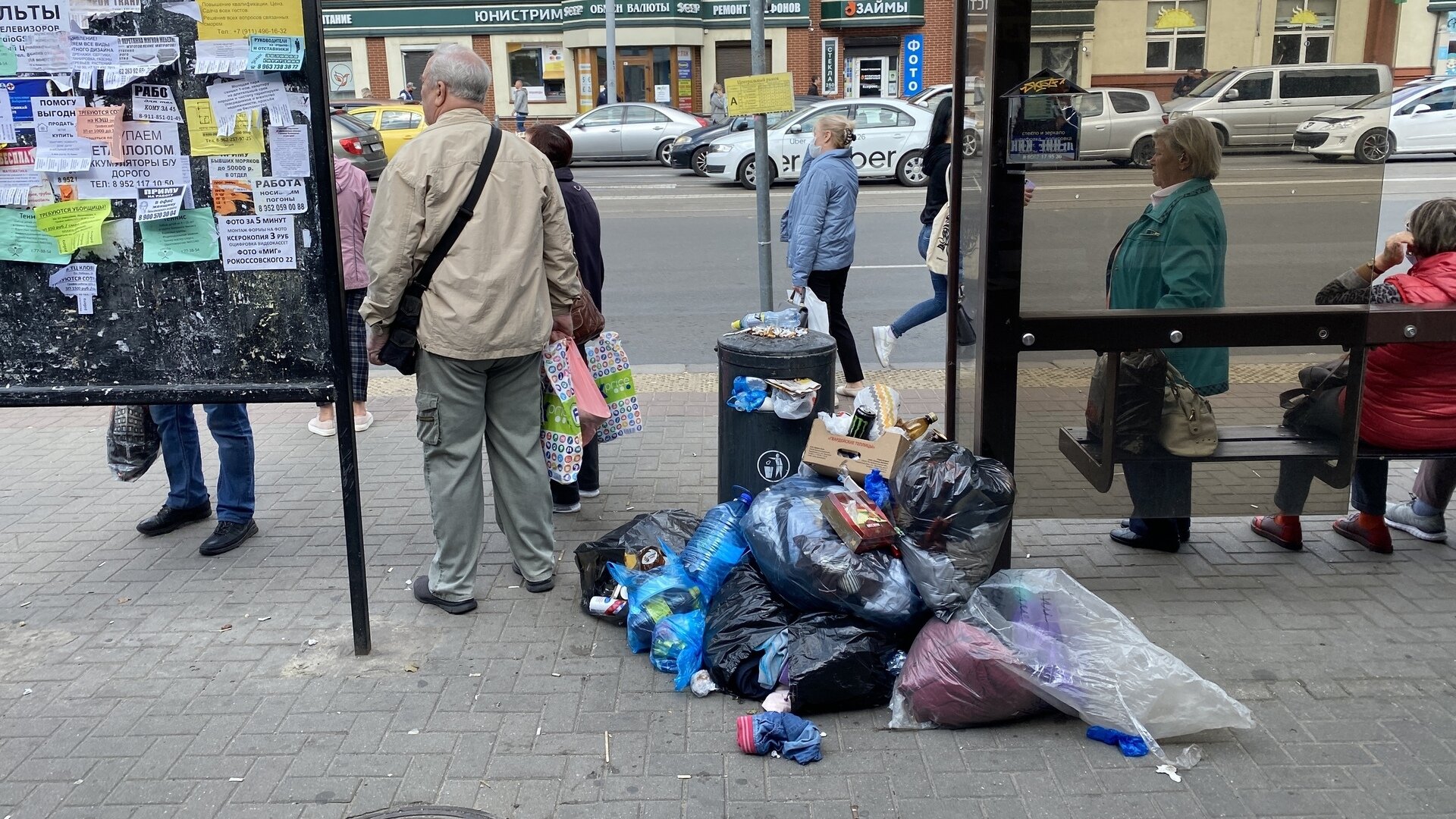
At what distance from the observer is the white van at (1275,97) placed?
4.02 meters

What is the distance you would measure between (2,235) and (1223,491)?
14.6 ft

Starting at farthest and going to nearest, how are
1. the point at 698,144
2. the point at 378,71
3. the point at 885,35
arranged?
1. the point at 378,71
2. the point at 885,35
3. the point at 698,144

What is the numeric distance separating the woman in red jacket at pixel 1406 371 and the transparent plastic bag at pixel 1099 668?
4.59 feet

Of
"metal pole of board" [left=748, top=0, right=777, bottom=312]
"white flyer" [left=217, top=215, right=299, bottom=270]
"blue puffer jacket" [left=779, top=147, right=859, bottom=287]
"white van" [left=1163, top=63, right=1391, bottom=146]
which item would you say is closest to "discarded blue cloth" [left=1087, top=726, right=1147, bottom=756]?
"white van" [left=1163, top=63, right=1391, bottom=146]

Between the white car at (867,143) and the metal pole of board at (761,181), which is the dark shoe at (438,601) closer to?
the metal pole of board at (761,181)

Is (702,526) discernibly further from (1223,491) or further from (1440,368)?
(1440,368)

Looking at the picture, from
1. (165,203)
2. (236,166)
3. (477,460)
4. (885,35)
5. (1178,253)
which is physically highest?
(885,35)

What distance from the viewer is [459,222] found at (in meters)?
3.83

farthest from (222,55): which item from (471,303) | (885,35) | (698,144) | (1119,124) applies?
(885,35)

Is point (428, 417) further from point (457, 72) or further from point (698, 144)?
point (698, 144)

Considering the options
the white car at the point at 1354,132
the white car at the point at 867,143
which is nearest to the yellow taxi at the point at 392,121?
the white car at the point at 867,143

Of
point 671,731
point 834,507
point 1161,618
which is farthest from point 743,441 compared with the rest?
point 1161,618

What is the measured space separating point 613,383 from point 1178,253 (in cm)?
246

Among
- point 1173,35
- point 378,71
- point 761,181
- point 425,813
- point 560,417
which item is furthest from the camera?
point 378,71
